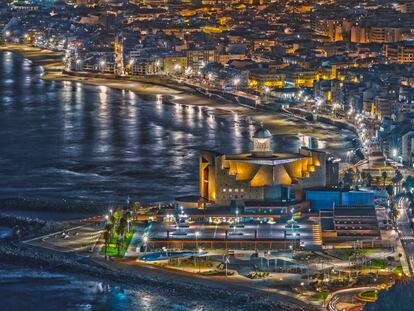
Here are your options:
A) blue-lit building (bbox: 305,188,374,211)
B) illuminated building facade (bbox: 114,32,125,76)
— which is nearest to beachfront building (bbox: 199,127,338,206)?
blue-lit building (bbox: 305,188,374,211)

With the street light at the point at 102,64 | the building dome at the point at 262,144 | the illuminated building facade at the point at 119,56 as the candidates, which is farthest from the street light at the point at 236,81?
the building dome at the point at 262,144

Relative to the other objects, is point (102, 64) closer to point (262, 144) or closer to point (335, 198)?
point (262, 144)

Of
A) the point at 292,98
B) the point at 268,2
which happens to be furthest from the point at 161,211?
the point at 268,2

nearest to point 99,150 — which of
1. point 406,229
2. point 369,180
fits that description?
point 369,180

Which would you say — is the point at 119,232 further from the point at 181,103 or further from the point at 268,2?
the point at 268,2

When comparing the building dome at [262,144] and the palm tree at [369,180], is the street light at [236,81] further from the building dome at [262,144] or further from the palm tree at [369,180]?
the building dome at [262,144]

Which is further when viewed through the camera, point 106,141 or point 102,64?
point 102,64
